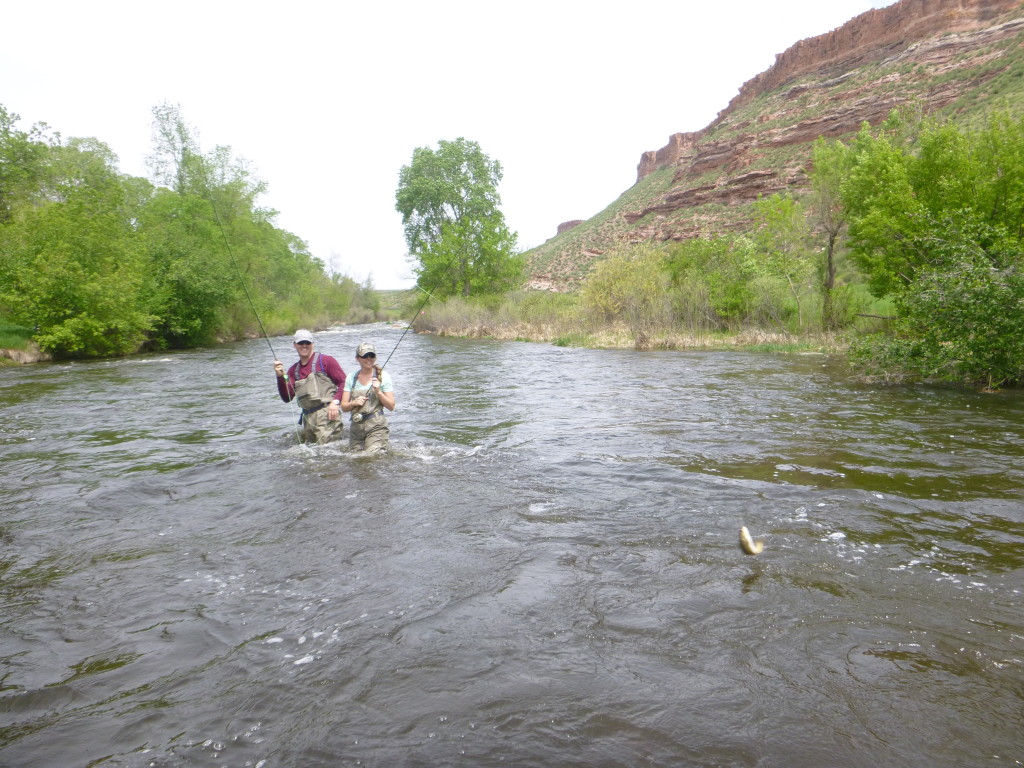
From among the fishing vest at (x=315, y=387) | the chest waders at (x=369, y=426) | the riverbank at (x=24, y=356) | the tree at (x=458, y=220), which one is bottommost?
the chest waders at (x=369, y=426)

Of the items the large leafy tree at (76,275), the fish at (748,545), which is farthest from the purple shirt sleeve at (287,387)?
the large leafy tree at (76,275)

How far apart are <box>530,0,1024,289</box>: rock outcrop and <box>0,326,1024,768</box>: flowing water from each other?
5626 centimetres

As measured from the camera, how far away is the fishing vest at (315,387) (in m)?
8.81

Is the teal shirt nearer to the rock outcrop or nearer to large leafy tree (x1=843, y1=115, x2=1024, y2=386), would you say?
large leafy tree (x1=843, y1=115, x2=1024, y2=386)

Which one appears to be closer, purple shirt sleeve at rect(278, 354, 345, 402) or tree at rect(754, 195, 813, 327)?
purple shirt sleeve at rect(278, 354, 345, 402)

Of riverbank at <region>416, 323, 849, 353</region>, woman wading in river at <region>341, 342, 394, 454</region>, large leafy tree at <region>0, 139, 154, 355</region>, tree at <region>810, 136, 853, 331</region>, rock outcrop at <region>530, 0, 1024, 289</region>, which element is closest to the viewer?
woman wading in river at <region>341, 342, 394, 454</region>

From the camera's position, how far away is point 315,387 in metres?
8.85

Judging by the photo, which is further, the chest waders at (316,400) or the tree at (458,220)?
the tree at (458,220)

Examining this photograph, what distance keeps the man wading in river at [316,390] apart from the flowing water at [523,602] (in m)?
0.45

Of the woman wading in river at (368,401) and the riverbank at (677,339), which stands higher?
the woman wading in river at (368,401)

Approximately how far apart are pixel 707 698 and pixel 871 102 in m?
79.2

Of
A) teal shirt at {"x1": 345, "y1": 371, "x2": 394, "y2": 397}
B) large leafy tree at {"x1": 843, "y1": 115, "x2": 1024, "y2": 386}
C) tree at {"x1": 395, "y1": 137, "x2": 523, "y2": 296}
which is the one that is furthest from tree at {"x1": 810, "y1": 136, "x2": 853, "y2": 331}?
tree at {"x1": 395, "y1": 137, "x2": 523, "y2": 296}

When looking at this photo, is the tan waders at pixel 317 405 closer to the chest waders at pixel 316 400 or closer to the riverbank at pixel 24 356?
the chest waders at pixel 316 400

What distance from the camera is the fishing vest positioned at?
881cm
